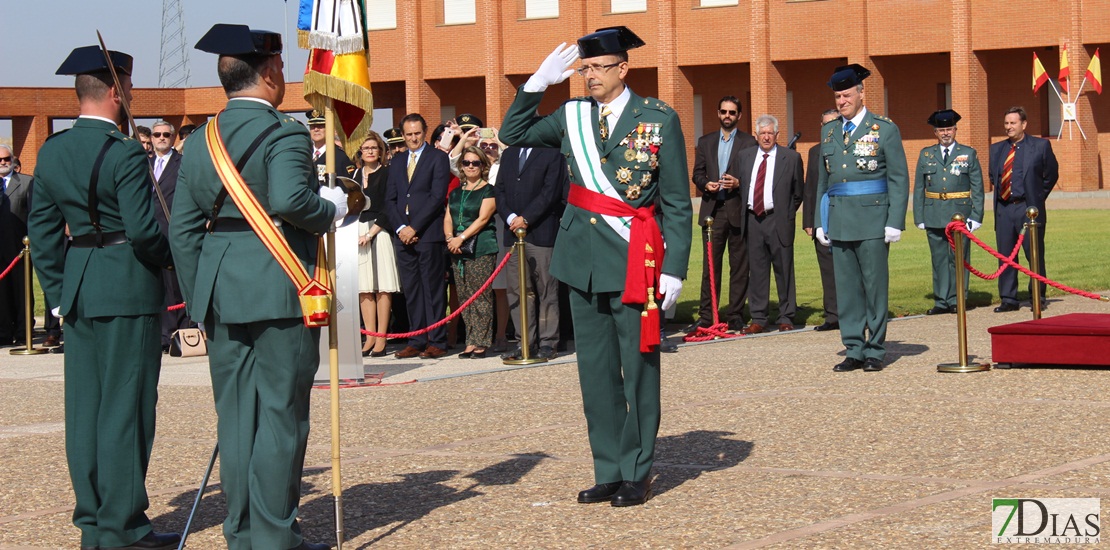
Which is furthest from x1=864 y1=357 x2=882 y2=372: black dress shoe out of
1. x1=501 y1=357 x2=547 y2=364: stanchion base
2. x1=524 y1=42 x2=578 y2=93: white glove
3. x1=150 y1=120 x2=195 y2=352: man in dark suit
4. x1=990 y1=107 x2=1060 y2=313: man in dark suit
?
x1=150 y1=120 x2=195 y2=352: man in dark suit

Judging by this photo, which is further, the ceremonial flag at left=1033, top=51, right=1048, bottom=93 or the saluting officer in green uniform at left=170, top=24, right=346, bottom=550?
the ceremonial flag at left=1033, top=51, right=1048, bottom=93

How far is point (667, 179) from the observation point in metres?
6.54

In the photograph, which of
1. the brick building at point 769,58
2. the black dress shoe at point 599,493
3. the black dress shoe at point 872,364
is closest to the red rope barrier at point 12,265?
the black dress shoe at point 872,364

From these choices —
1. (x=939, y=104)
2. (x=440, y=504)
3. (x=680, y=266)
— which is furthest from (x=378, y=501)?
(x=939, y=104)

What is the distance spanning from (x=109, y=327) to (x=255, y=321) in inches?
38.5

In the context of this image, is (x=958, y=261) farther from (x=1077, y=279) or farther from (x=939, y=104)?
(x=939, y=104)

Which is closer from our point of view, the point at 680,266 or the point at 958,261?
the point at 680,266

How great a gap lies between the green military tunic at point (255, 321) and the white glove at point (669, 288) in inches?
66.7

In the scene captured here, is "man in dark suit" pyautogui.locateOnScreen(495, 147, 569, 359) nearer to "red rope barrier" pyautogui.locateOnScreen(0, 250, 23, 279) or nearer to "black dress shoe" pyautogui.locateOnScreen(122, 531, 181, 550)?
"red rope barrier" pyautogui.locateOnScreen(0, 250, 23, 279)

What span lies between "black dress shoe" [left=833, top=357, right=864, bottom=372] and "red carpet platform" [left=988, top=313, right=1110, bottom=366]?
3.14 feet

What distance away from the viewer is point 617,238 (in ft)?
21.4

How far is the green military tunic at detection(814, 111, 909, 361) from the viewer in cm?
1061

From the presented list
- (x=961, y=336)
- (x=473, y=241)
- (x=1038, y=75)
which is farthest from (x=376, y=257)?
(x=1038, y=75)

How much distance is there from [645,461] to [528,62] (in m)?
46.4
